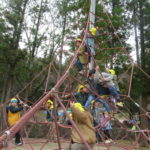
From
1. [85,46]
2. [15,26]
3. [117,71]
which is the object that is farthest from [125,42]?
[85,46]

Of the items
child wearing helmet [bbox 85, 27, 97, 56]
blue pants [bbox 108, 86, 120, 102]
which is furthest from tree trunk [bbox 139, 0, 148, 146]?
child wearing helmet [bbox 85, 27, 97, 56]

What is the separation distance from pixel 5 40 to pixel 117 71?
6111 mm

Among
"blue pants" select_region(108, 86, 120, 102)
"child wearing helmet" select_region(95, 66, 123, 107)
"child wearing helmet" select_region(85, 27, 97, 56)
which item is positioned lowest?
"blue pants" select_region(108, 86, 120, 102)

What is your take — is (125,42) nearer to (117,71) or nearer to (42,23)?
(117,71)

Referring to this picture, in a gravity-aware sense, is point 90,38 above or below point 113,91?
above

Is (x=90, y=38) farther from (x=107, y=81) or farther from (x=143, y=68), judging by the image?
(x=143, y=68)

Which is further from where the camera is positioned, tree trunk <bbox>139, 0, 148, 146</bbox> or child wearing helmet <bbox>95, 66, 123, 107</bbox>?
tree trunk <bbox>139, 0, 148, 146</bbox>

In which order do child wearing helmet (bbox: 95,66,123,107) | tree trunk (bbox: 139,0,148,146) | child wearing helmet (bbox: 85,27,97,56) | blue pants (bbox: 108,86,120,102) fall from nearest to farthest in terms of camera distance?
child wearing helmet (bbox: 95,66,123,107) → blue pants (bbox: 108,86,120,102) → child wearing helmet (bbox: 85,27,97,56) → tree trunk (bbox: 139,0,148,146)

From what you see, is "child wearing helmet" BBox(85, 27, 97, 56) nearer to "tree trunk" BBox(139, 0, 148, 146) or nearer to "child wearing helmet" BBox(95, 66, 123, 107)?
"child wearing helmet" BBox(95, 66, 123, 107)

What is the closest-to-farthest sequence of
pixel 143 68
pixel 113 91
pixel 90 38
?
pixel 113 91 → pixel 90 38 → pixel 143 68

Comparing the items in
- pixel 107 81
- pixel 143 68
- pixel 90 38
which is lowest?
pixel 107 81

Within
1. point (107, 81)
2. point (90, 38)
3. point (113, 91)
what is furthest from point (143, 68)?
point (107, 81)

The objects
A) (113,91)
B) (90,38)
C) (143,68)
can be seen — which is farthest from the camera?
(143,68)

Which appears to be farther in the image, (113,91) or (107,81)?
(113,91)
